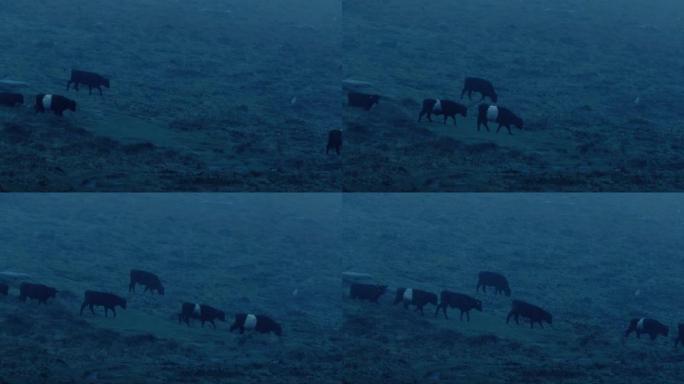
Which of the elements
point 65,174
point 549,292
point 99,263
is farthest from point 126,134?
point 549,292

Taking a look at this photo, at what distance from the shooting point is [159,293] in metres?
3.84

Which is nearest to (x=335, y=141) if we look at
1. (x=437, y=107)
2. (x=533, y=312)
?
(x=437, y=107)

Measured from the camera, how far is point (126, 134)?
12.3 ft

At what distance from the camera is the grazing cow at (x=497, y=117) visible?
388 cm

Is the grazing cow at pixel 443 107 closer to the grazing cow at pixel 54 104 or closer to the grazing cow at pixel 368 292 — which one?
the grazing cow at pixel 368 292

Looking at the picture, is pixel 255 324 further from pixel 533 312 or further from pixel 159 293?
pixel 533 312

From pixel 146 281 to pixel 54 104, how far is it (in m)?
0.86

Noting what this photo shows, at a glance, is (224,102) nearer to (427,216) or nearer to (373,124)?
(373,124)

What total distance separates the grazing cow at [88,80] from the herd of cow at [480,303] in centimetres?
144

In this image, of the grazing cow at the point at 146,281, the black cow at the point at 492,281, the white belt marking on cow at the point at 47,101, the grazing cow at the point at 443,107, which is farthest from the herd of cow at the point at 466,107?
the white belt marking on cow at the point at 47,101

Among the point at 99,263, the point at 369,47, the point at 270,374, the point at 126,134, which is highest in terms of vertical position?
the point at 369,47

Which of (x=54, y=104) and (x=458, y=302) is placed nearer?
(x=54, y=104)

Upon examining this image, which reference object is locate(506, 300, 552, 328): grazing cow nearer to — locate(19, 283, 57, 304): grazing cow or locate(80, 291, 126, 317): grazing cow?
locate(80, 291, 126, 317): grazing cow

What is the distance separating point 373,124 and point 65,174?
4.36 ft
